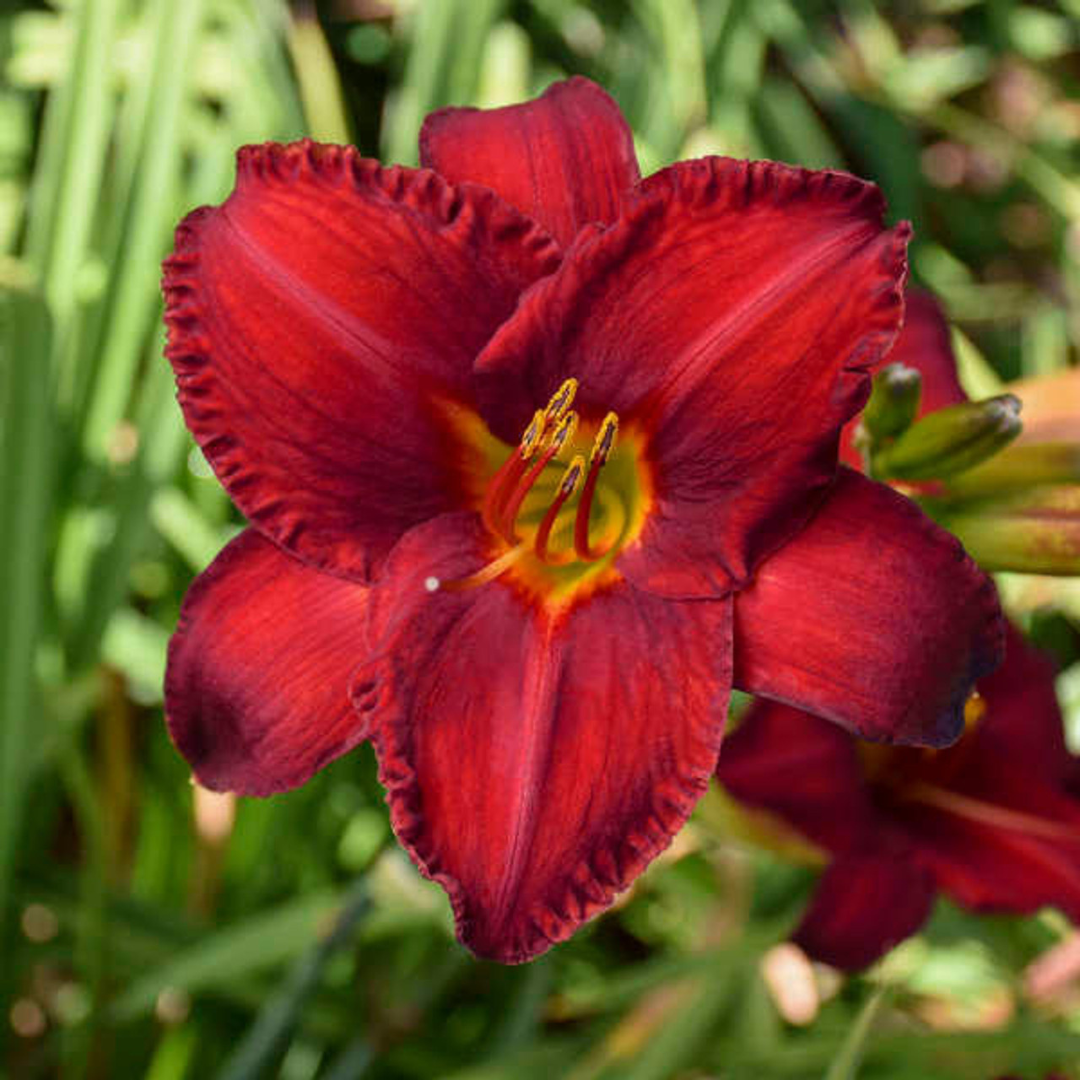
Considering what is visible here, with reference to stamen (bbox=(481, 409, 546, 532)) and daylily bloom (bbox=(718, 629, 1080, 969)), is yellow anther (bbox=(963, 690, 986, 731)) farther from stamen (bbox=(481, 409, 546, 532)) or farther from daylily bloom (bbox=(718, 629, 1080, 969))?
stamen (bbox=(481, 409, 546, 532))

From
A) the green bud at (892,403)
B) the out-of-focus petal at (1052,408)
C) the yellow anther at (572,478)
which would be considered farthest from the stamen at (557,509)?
the out-of-focus petal at (1052,408)

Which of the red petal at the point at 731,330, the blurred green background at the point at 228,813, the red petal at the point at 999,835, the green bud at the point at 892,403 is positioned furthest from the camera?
the blurred green background at the point at 228,813

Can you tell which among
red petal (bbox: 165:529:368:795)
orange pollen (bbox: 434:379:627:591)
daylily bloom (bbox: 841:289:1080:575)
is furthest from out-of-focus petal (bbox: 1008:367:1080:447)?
red petal (bbox: 165:529:368:795)

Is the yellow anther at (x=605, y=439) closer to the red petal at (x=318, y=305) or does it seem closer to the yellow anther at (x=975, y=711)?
the red petal at (x=318, y=305)

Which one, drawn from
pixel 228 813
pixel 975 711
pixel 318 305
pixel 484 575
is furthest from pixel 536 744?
pixel 228 813

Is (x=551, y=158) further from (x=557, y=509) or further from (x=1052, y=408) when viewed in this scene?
(x=1052, y=408)

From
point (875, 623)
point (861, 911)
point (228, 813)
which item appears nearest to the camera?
point (875, 623)
